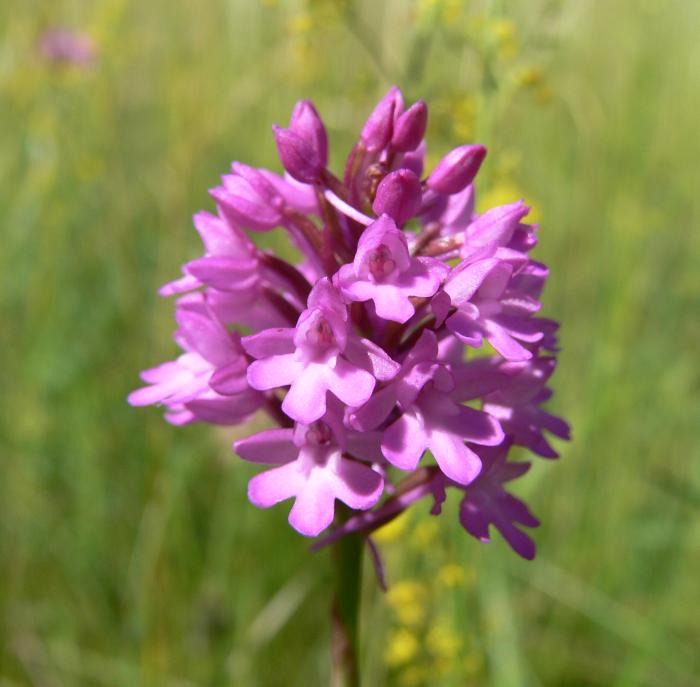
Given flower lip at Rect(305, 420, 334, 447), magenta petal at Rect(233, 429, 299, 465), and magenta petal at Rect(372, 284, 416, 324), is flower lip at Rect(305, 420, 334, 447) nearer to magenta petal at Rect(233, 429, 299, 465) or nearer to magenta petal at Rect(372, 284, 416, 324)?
magenta petal at Rect(233, 429, 299, 465)

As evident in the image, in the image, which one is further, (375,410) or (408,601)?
(408,601)

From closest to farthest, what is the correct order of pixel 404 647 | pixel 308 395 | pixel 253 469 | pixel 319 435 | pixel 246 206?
pixel 308 395 → pixel 319 435 → pixel 246 206 → pixel 404 647 → pixel 253 469

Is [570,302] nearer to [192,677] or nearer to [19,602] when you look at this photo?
[192,677]

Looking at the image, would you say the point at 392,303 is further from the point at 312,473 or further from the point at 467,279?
the point at 312,473

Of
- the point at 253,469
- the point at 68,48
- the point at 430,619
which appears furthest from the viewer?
the point at 68,48

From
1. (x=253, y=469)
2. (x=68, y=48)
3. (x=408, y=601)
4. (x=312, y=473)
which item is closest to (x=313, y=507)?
(x=312, y=473)

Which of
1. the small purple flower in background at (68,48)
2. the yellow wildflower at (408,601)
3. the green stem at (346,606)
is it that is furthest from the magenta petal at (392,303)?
the small purple flower in background at (68,48)

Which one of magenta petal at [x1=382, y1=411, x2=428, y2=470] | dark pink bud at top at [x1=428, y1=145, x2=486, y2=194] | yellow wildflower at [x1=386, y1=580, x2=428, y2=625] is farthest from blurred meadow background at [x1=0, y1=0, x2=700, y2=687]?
magenta petal at [x1=382, y1=411, x2=428, y2=470]

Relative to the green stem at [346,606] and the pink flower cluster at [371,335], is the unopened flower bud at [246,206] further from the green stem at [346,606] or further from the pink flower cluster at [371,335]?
the green stem at [346,606]
